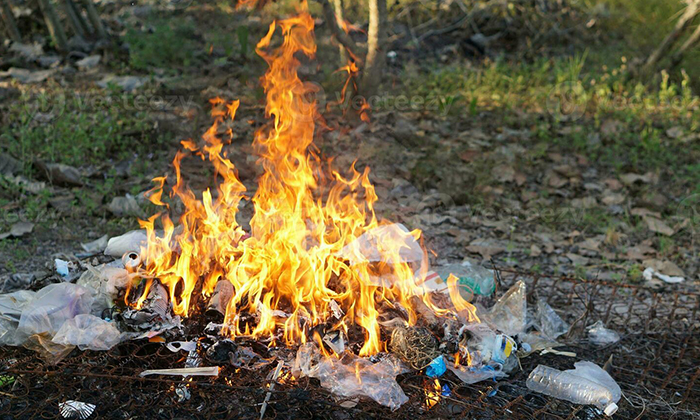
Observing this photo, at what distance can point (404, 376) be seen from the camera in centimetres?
310

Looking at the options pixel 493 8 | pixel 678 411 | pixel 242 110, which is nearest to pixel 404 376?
pixel 678 411

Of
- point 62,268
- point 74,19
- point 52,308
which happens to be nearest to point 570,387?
point 52,308

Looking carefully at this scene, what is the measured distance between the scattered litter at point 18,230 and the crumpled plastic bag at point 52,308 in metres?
1.80

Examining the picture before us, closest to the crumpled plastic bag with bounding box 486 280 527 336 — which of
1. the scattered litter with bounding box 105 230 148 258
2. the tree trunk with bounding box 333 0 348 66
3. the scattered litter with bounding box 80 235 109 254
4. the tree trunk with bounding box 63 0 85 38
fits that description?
the scattered litter with bounding box 105 230 148 258

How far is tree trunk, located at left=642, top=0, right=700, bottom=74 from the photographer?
7223 millimetres

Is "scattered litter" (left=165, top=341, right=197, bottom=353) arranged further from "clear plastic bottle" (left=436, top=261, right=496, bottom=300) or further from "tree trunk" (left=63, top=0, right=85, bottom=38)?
"tree trunk" (left=63, top=0, right=85, bottom=38)

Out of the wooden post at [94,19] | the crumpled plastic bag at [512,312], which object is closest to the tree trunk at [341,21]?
the wooden post at [94,19]

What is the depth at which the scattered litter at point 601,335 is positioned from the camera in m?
3.88

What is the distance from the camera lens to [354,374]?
3.03 metres

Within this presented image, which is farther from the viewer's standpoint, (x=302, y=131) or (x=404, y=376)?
(x=302, y=131)

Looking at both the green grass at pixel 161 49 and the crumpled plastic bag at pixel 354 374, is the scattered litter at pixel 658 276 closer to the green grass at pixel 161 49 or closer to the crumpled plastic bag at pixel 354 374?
the crumpled plastic bag at pixel 354 374

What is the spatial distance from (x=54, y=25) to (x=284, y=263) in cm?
610

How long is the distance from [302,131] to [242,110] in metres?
3.24

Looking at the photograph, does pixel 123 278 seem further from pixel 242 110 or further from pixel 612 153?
pixel 612 153
